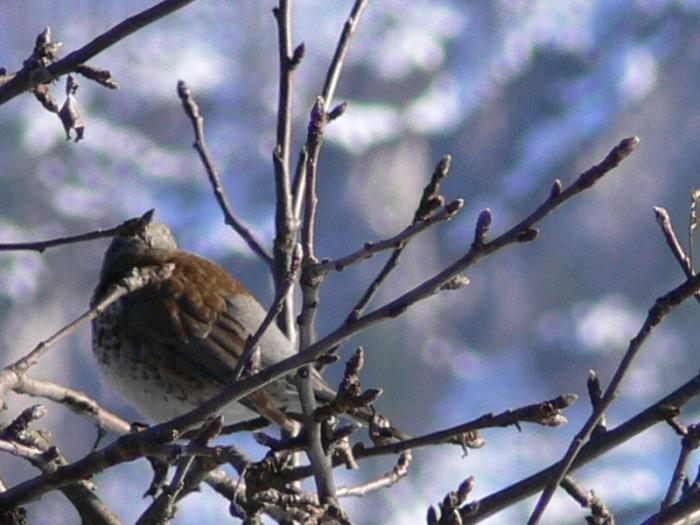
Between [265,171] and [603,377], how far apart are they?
5.21 metres

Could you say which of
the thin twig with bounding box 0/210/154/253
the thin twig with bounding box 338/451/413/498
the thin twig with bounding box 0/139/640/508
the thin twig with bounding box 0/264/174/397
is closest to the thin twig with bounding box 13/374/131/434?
the thin twig with bounding box 0/264/174/397

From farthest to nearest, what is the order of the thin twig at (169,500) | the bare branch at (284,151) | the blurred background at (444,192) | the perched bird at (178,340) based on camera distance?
the blurred background at (444,192), the perched bird at (178,340), the bare branch at (284,151), the thin twig at (169,500)

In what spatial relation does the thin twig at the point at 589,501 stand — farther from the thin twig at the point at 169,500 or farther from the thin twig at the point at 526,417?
the thin twig at the point at 169,500

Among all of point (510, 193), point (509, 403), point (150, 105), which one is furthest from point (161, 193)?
point (509, 403)

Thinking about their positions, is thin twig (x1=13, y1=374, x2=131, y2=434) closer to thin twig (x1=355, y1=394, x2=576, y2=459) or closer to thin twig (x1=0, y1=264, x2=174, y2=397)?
thin twig (x1=0, y1=264, x2=174, y2=397)

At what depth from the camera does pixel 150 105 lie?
21484mm

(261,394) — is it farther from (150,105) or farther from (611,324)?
(150,105)

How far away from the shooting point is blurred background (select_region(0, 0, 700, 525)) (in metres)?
16.9

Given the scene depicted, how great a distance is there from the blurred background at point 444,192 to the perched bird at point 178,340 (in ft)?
28.9

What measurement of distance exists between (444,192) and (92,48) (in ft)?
56.1

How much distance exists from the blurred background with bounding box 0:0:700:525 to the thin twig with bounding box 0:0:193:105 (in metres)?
11.4

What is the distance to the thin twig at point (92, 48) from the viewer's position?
2.40 metres

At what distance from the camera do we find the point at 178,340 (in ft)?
15.9

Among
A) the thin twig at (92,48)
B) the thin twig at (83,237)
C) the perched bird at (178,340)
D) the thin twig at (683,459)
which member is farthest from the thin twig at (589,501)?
the perched bird at (178,340)
